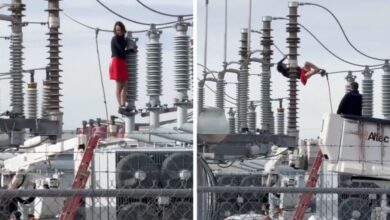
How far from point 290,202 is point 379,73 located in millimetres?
1333

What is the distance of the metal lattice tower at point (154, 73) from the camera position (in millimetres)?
6742

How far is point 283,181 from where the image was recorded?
9.76 m

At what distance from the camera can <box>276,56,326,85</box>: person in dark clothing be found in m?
8.23

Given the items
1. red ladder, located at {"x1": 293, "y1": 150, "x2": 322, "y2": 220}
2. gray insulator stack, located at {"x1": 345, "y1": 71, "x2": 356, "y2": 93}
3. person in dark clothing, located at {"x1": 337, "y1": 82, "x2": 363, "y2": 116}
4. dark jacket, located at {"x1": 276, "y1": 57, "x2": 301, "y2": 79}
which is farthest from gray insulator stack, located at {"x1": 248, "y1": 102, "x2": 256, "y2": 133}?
red ladder, located at {"x1": 293, "y1": 150, "x2": 322, "y2": 220}

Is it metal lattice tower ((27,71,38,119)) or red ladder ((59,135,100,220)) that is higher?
metal lattice tower ((27,71,38,119))

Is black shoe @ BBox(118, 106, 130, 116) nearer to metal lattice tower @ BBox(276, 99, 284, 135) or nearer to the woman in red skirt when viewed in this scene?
the woman in red skirt

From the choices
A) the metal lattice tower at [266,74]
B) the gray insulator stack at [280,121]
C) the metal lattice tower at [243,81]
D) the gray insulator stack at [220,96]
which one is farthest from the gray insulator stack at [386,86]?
the gray insulator stack at [220,96]

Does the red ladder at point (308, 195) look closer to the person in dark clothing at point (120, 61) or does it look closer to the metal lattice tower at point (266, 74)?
the metal lattice tower at point (266, 74)

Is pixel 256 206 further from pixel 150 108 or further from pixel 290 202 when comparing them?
pixel 150 108

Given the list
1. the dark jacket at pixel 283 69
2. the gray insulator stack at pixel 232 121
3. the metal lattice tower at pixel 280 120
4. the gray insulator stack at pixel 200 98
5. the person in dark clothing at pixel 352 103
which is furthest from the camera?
the person in dark clothing at pixel 352 103

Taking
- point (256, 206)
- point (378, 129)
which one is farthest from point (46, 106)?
point (378, 129)

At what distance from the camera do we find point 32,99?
27.6 feet

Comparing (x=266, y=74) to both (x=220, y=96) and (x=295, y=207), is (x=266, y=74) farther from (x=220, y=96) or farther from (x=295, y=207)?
(x=295, y=207)

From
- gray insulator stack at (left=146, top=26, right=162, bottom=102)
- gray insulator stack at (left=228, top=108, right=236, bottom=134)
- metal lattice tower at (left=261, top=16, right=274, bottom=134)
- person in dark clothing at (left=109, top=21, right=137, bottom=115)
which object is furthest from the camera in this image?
metal lattice tower at (left=261, top=16, right=274, bottom=134)
